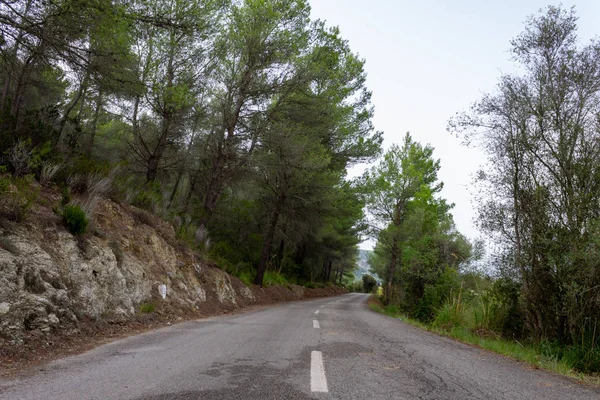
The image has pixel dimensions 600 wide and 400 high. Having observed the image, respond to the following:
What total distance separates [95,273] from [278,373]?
5.67m

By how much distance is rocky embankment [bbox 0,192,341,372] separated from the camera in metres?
6.20

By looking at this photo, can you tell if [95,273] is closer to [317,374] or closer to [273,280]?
[317,374]

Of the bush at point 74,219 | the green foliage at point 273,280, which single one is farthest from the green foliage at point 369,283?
the bush at point 74,219

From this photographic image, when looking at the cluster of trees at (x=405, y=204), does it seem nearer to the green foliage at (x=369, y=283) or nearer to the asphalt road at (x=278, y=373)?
the asphalt road at (x=278, y=373)

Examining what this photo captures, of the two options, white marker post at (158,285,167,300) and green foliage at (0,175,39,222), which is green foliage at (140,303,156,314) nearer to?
white marker post at (158,285,167,300)

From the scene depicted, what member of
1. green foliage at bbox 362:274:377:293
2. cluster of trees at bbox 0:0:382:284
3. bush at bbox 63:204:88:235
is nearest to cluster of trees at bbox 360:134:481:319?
cluster of trees at bbox 0:0:382:284

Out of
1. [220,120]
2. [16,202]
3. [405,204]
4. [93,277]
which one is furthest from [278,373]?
[405,204]

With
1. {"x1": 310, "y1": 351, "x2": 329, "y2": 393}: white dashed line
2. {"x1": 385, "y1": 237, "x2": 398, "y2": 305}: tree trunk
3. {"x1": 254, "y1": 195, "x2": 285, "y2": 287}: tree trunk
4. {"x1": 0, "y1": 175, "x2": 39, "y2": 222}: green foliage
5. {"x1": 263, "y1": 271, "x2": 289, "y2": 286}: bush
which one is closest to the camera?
{"x1": 310, "y1": 351, "x2": 329, "y2": 393}: white dashed line

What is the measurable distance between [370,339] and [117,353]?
4797mm

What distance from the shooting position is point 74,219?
8.63 metres

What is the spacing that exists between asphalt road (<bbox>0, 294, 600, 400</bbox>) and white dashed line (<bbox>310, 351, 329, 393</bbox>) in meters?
0.01

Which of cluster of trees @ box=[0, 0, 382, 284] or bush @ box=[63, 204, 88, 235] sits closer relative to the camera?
bush @ box=[63, 204, 88, 235]

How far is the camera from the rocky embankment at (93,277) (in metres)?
6.20

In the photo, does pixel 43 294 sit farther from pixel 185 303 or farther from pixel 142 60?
pixel 142 60
